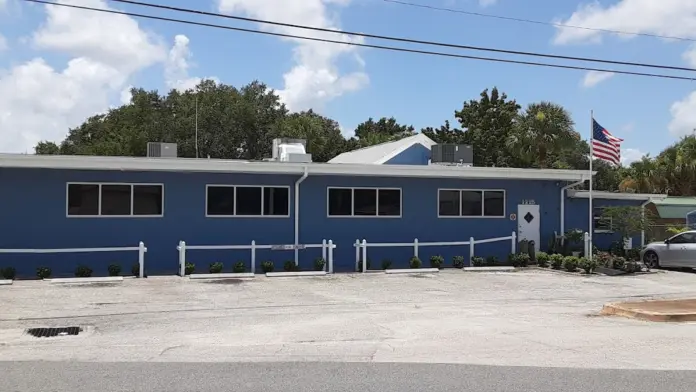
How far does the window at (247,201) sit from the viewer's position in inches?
788

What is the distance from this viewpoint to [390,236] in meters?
21.9

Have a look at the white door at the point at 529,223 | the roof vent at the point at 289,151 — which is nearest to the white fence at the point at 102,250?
the roof vent at the point at 289,151

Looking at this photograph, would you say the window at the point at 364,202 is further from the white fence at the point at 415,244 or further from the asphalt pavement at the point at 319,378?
the asphalt pavement at the point at 319,378

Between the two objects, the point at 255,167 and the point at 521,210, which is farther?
the point at 521,210

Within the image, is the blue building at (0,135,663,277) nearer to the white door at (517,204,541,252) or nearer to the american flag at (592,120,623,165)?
the white door at (517,204,541,252)

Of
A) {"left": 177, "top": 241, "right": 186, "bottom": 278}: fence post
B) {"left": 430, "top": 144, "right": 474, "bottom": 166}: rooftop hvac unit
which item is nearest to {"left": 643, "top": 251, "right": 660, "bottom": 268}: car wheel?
{"left": 430, "top": 144, "right": 474, "bottom": 166}: rooftop hvac unit

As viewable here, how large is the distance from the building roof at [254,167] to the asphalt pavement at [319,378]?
34.5 feet

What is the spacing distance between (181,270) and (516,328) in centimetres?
1017

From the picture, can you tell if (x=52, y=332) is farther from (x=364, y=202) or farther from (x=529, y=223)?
(x=529, y=223)

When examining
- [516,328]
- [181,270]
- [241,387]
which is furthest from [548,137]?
[241,387]

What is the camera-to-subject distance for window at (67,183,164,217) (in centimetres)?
1864

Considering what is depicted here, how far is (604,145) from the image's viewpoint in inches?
880

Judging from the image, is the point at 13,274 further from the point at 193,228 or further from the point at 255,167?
the point at 255,167

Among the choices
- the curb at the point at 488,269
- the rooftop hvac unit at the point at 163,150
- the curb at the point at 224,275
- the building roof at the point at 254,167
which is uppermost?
the rooftop hvac unit at the point at 163,150
